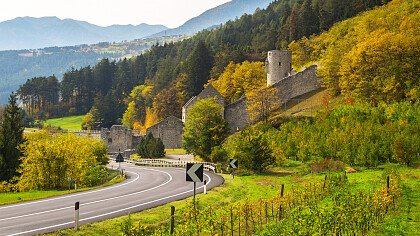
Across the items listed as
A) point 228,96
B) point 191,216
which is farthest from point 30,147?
point 228,96

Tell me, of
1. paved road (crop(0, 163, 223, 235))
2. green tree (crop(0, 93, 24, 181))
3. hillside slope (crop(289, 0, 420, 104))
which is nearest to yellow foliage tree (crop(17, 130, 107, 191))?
green tree (crop(0, 93, 24, 181))

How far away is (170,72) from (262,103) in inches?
2011

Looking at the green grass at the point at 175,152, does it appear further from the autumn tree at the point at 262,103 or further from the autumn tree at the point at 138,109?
the autumn tree at the point at 138,109

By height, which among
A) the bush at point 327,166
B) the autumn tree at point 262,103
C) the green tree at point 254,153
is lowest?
the bush at point 327,166

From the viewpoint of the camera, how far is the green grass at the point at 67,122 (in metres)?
119

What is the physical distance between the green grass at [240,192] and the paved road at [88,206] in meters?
0.91

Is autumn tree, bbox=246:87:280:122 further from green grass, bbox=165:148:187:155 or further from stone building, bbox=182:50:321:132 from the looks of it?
green grass, bbox=165:148:187:155

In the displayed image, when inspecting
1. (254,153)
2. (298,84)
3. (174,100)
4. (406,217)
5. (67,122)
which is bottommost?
(406,217)

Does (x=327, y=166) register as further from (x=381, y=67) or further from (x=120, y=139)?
(x=120, y=139)

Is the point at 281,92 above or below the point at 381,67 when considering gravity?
below

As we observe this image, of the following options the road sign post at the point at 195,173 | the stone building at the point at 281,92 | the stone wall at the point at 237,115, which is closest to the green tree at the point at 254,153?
the road sign post at the point at 195,173

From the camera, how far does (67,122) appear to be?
410 feet

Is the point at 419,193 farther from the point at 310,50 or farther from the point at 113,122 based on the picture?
the point at 113,122

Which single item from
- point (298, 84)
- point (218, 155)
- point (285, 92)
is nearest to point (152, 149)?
point (285, 92)
